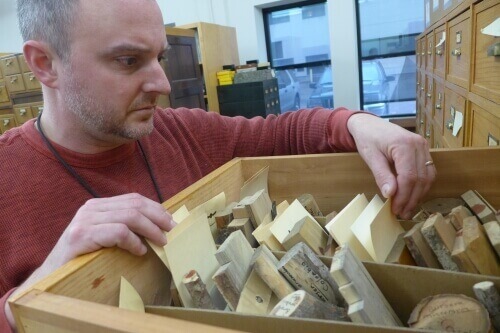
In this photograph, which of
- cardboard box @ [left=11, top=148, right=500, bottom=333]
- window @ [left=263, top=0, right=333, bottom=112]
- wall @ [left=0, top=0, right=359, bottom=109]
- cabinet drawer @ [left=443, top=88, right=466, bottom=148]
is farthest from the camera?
window @ [left=263, top=0, right=333, bottom=112]

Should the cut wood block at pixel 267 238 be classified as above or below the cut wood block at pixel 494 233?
below

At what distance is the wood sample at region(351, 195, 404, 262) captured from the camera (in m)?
0.51

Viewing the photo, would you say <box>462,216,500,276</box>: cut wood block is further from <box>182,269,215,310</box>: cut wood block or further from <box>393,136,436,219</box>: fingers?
<box>182,269,215,310</box>: cut wood block

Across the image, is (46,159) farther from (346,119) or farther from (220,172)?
Result: (346,119)

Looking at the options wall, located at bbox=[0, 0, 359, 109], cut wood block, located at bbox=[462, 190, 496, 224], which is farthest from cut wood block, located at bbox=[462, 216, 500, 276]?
wall, located at bbox=[0, 0, 359, 109]

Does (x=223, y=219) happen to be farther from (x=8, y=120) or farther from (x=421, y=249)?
(x=8, y=120)

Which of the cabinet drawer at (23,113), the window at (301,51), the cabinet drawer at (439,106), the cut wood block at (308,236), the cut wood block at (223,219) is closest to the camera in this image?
the cut wood block at (308,236)

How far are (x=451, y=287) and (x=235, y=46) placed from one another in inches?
156

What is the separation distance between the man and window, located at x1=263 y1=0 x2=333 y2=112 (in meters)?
3.37

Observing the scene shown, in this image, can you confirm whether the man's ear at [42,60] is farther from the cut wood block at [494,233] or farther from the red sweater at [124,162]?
the cut wood block at [494,233]

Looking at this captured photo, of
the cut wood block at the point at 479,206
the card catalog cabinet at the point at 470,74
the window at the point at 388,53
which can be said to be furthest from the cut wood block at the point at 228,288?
the window at the point at 388,53

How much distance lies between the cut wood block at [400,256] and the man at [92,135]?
0.10 metres

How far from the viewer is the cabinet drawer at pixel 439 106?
1.56 metres

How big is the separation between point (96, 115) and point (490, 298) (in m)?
0.75
